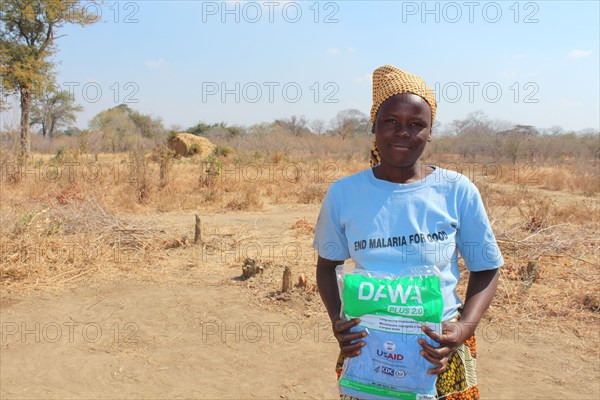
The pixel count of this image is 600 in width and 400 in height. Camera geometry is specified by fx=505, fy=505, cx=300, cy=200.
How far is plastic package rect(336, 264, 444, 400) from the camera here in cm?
129

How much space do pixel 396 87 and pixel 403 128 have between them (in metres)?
0.12

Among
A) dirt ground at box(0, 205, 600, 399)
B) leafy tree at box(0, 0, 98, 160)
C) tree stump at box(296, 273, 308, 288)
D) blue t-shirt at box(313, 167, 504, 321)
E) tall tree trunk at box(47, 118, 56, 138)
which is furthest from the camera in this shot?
tall tree trunk at box(47, 118, 56, 138)

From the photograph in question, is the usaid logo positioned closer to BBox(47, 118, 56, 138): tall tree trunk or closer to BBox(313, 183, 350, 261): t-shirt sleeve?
BBox(313, 183, 350, 261): t-shirt sleeve

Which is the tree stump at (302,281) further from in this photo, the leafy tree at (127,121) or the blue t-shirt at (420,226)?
the leafy tree at (127,121)

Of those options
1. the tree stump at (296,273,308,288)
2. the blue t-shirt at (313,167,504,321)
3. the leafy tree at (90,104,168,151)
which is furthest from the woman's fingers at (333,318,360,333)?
the leafy tree at (90,104,168,151)

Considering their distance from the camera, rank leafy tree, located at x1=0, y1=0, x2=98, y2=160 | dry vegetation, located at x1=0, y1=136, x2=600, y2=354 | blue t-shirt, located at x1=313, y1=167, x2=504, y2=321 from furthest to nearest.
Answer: leafy tree, located at x1=0, y1=0, x2=98, y2=160
dry vegetation, located at x1=0, y1=136, x2=600, y2=354
blue t-shirt, located at x1=313, y1=167, x2=504, y2=321

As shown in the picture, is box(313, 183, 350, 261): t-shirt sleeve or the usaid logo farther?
box(313, 183, 350, 261): t-shirt sleeve

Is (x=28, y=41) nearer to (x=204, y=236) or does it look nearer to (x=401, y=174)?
(x=204, y=236)

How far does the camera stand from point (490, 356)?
366cm

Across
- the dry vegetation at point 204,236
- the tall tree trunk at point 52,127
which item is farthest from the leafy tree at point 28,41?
the tall tree trunk at point 52,127

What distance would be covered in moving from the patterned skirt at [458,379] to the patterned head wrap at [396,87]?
694 millimetres

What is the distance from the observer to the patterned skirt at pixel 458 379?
55.2 inches

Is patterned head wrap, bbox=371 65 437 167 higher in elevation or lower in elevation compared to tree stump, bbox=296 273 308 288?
higher

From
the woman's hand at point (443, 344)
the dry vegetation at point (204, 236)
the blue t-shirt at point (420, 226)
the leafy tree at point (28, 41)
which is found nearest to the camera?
the woman's hand at point (443, 344)
